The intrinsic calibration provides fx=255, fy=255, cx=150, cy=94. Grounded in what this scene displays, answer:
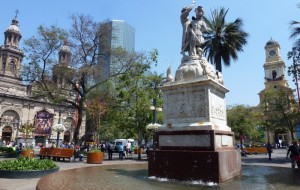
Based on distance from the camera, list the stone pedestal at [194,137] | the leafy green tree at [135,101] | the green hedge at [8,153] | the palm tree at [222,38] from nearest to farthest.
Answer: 1. the stone pedestal at [194,137]
2. the palm tree at [222,38]
3. the leafy green tree at [135,101]
4. the green hedge at [8,153]

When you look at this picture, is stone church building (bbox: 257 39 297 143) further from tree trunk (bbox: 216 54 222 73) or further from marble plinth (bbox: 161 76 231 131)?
marble plinth (bbox: 161 76 231 131)

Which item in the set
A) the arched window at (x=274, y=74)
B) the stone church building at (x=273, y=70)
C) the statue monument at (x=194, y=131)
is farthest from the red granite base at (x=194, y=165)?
the arched window at (x=274, y=74)

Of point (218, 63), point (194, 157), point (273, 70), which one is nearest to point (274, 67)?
point (273, 70)

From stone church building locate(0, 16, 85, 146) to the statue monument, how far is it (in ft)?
183

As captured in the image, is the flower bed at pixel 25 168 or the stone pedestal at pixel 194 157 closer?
the stone pedestal at pixel 194 157

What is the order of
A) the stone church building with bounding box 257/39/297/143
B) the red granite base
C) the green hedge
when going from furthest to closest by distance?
1. the stone church building with bounding box 257/39/297/143
2. the green hedge
3. the red granite base

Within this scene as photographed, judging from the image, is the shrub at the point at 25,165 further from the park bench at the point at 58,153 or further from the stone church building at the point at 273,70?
the stone church building at the point at 273,70

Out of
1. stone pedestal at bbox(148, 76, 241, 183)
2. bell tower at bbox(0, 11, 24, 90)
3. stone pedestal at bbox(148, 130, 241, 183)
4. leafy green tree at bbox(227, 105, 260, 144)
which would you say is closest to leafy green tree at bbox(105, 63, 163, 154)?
stone pedestal at bbox(148, 76, 241, 183)

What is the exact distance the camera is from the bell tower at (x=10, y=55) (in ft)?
218

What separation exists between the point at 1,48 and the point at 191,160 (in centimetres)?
7235

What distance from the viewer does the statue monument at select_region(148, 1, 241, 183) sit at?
24.2 feet

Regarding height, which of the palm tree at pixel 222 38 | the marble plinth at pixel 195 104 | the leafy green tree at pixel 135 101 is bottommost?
the marble plinth at pixel 195 104

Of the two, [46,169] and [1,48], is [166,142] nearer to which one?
[46,169]

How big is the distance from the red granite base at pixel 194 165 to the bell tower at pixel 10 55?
6708 centimetres
